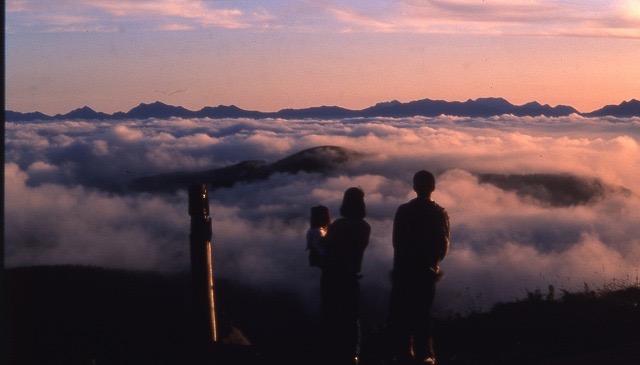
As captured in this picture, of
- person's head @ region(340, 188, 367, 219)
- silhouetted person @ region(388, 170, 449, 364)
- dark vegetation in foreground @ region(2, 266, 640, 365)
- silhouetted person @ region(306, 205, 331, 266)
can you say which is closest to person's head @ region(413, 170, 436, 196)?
silhouetted person @ region(388, 170, 449, 364)

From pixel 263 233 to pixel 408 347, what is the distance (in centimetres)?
11675

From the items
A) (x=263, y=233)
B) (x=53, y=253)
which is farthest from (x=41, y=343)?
(x=263, y=233)

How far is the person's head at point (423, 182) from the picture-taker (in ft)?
25.6

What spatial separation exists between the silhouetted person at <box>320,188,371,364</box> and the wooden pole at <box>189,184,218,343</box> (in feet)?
3.33

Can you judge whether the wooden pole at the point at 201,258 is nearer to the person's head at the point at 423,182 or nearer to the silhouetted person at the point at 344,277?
the silhouetted person at the point at 344,277

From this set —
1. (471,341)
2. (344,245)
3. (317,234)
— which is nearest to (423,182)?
(344,245)

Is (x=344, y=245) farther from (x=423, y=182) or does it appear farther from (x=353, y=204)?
(x=423, y=182)

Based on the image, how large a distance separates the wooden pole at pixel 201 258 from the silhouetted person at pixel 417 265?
1658 mm

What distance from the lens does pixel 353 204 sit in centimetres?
764

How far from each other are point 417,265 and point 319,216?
38.7 inches

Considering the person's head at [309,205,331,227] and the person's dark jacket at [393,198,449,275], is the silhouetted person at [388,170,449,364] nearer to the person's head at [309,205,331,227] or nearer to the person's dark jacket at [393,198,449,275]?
the person's dark jacket at [393,198,449,275]

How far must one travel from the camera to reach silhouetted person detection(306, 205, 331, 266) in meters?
7.74

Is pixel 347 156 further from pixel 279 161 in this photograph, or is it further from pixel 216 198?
pixel 216 198

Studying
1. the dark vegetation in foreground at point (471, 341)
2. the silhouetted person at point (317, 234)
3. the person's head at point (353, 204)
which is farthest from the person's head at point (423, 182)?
the dark vegetation in foreground at point (471, 341)
